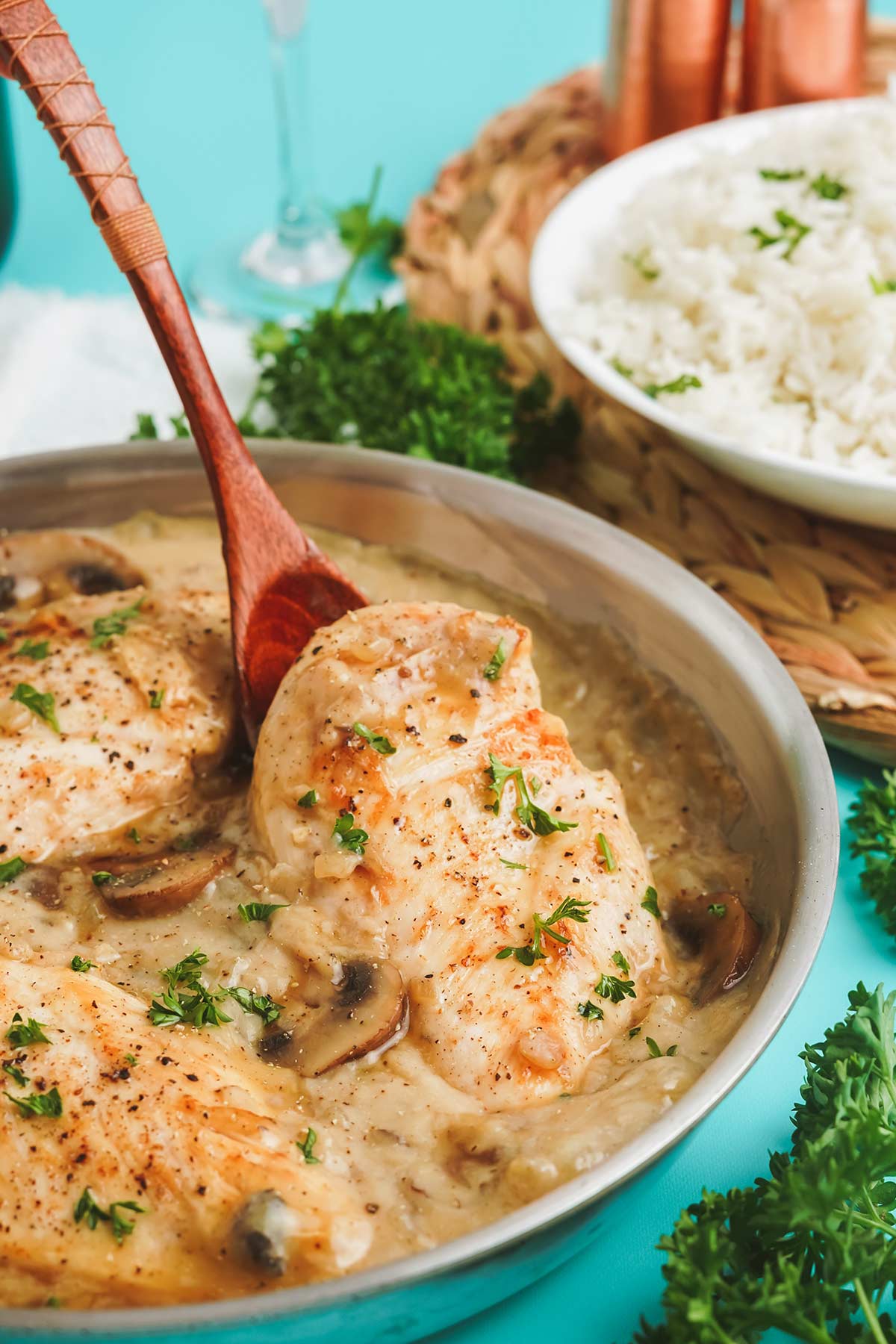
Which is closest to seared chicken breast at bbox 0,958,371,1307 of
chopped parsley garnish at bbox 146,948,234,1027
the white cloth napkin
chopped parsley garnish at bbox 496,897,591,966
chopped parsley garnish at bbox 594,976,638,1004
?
chopped parsley garnish at bbox 146,948,234,1027

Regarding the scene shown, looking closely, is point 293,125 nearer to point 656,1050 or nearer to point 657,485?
point 657,485

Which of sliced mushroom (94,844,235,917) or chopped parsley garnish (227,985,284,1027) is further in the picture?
sliced mushroom (94,844,235,917)

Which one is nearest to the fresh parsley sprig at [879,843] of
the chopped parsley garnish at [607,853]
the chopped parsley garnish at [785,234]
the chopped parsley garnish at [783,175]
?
the chopped parsley garnish at [607,853]

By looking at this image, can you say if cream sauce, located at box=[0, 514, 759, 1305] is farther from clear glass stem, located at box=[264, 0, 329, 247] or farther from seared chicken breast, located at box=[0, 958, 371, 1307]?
clear glass stem, located at box=[264, 0, 329, 247]

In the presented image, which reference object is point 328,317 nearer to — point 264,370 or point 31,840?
point 264,370

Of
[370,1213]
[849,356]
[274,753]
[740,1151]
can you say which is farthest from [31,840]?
[849,356]

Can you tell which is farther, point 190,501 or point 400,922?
point 190,501
